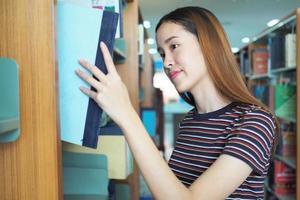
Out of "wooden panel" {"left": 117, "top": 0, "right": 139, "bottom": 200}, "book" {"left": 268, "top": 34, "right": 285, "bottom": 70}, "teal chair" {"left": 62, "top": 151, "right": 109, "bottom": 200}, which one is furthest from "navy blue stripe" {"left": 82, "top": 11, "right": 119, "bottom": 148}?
"book" {"left": 268, "top": 34, "right": 285, "bottom": 70}

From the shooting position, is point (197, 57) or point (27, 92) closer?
point (27, 92)

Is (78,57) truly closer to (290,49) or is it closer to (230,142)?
(230,142)

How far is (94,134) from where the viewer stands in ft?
2.35

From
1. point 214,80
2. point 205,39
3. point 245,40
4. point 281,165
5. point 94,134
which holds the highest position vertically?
point 245,40

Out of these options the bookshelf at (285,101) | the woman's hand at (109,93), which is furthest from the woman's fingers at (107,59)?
the bookshelf at (285,101)

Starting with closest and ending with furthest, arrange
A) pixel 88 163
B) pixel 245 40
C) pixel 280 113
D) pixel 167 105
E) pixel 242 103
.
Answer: pixel 242 103, pixel 88 163, pixel 280 113, pixel 245 40, pixel 167 105

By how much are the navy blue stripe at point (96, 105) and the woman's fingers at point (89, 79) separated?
1.2 inches

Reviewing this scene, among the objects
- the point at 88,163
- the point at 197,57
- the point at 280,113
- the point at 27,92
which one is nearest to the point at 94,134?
the point at 27,92

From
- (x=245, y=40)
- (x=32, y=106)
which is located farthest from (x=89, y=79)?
(x=245, y=40)

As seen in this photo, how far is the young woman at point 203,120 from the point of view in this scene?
68cm

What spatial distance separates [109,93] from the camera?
2.21ft

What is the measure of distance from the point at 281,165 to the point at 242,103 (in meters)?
2.28

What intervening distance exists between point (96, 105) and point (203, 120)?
1.28 ft

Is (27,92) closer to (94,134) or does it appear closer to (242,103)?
(94,134)
